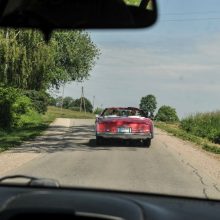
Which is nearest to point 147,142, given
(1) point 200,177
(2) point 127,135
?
(2) point 127,135

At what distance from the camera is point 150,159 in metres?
17.8

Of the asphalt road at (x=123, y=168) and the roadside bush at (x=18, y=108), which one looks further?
the roadside bush at (x=18, y=108)

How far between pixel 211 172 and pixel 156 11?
41.8 feet

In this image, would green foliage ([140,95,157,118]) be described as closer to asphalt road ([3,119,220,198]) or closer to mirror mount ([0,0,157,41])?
asphalt road ([3,119,220,198])

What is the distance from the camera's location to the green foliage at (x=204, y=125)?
3693 cm

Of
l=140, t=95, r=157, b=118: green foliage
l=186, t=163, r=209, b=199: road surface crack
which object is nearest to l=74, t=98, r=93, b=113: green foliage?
l=186, t=163, r=209, b=199: road surface crack

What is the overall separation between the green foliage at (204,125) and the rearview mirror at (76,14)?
31386 millimetres

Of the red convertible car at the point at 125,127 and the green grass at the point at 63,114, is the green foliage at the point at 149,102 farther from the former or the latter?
the green grass at the point at 63,114

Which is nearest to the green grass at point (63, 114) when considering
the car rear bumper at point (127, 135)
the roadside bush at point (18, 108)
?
the roadside bush at point (18, 108)

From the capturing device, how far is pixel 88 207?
9.23 ft

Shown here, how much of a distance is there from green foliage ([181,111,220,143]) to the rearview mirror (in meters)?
31.4

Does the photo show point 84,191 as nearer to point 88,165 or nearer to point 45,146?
point 88,165

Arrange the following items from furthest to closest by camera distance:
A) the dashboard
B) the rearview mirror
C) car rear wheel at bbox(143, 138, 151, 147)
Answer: car rear wheel at bbox(143, 138, 151, 147) → the dashboard → the rearview mirror

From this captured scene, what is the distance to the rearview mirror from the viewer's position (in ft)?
8.51
